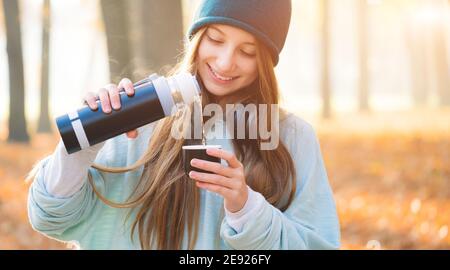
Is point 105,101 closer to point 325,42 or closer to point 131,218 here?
point 131,218

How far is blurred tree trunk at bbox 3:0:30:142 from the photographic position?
11305 mm

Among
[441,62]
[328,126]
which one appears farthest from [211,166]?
[441,62]

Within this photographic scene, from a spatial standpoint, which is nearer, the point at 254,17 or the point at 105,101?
the point at 105,101

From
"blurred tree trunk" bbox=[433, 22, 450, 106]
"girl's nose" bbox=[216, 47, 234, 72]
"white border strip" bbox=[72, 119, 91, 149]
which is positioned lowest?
"white border strip" bbox=[72, 119, 91, 149]

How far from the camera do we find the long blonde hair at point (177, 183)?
91.7 inches

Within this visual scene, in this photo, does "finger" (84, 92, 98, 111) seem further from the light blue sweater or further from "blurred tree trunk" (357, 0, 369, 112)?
"blurred tree trunk" (357, 0, 369, 112)

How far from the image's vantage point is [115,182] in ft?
7.84

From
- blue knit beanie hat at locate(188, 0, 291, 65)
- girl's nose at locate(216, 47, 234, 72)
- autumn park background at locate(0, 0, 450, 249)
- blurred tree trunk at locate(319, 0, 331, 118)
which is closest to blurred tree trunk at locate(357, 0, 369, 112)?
autumn park background at locate(0, 0, 450, 249)

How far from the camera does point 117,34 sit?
4.83 meters

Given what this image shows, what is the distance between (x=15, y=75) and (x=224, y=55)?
995 cm

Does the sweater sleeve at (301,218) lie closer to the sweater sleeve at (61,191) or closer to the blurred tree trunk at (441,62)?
the sweater sleeve at (61,191)

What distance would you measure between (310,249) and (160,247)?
559 mm

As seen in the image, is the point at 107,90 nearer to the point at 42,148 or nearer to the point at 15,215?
the point at 15,215
